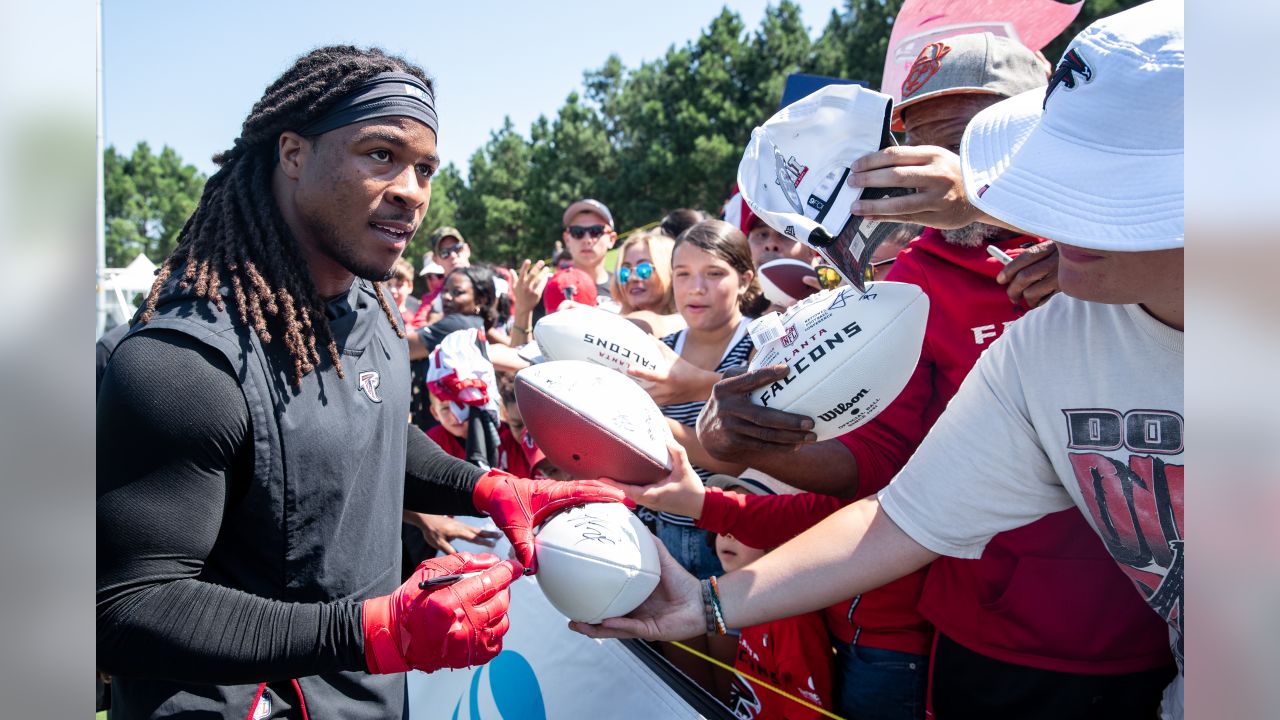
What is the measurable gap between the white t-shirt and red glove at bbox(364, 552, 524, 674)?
932 millimetres

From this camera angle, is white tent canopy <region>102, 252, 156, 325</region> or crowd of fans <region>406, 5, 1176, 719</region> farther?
white tent canopy <region>102, 252, 156, 325</region>

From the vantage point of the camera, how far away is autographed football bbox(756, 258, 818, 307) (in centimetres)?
357

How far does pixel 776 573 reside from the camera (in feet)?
6.15

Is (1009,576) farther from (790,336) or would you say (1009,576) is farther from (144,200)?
(144,200)

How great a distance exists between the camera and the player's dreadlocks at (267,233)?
1677 millimetres

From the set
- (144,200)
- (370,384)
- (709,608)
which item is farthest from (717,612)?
(144,200)

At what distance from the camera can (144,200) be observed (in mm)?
58812

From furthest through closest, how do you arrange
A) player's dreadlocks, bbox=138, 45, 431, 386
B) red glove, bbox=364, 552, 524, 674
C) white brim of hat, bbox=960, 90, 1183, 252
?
player's dreadlocks, bbox=138, 45, 431, 386, red glove, bbox=364, 552, 524, 674, white brim of hat, bbox=960, 90, 1183, 252

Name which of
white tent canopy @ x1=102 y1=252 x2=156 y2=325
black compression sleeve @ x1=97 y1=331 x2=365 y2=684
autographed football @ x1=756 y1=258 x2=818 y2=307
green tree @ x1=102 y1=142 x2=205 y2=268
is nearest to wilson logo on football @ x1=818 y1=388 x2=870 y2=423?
black compression sleeve @ x1=97 y1=331 x2=365 y2=684

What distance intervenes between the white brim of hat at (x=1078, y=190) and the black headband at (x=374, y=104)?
1.22 m

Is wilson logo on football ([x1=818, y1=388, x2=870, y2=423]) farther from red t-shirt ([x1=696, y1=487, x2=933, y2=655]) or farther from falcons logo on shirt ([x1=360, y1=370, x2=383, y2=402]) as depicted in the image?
falcons logo on shirt ([x1=360, y1=370, x2=383, y2=402])

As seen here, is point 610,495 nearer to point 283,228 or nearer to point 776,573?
point 776,573

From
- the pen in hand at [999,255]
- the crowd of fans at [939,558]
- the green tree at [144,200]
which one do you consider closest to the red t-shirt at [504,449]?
the crowd of fans at [939,558]

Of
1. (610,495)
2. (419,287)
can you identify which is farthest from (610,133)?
(610,495)
